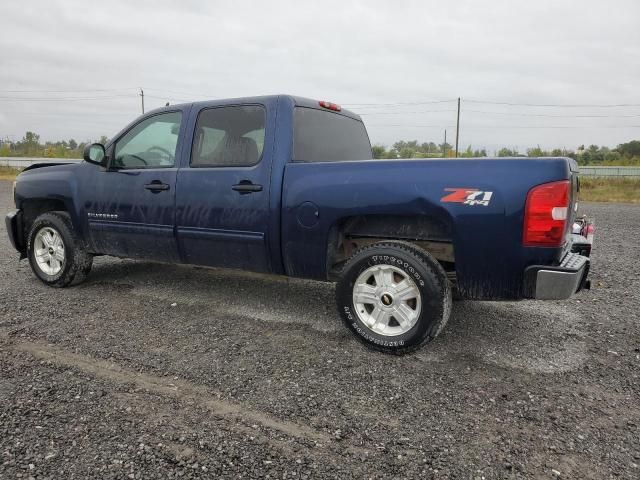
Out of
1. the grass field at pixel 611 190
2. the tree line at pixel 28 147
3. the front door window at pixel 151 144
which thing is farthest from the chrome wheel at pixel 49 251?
the tree line at pixel 28 147

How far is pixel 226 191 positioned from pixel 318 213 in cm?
89

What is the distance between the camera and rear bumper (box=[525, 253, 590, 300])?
9.63 ft

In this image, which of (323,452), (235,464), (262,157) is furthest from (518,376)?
(262,157)

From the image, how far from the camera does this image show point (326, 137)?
4.39 metres

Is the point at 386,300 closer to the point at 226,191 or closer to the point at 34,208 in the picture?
the point at 226,191

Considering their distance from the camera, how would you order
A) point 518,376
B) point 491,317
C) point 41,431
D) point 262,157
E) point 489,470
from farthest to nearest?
1. point 491,317
2. point 262,157
3. point 518,376
4. point 41,431
5. point 489,470

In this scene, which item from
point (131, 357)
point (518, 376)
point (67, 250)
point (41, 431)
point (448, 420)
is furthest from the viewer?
point (67, 250)

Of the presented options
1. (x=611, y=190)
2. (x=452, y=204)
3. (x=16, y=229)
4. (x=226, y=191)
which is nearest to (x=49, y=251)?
(x=16, y=229)

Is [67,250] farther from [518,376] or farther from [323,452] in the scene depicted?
[518,376]

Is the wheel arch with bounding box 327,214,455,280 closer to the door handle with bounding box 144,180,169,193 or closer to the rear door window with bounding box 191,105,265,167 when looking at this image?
the rear door window with bounding box 191,105,265,167

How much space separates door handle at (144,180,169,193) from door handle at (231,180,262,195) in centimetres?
79

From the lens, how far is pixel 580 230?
161 inches

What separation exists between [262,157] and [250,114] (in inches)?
19.2

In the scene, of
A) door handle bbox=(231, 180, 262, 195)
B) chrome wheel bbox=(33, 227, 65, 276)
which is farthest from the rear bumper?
chrome wheel bbox=(33, 227, 65, 276)
